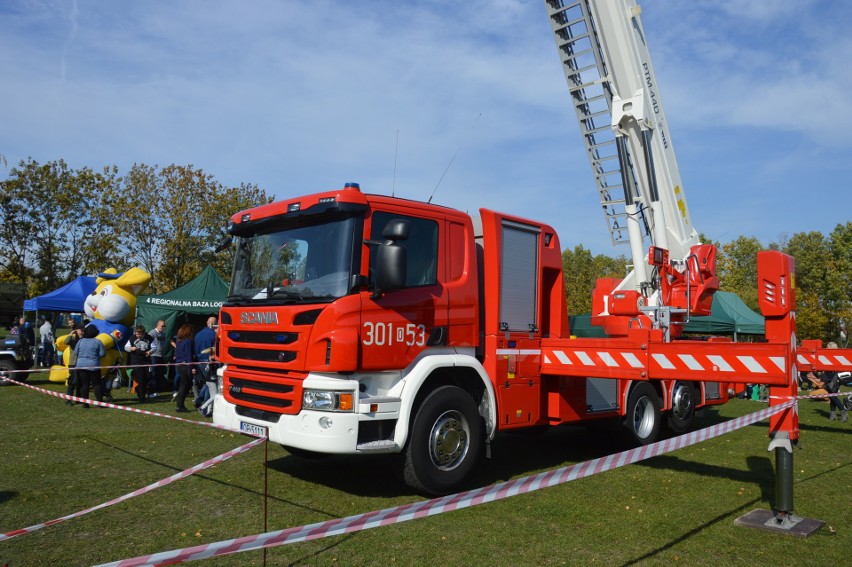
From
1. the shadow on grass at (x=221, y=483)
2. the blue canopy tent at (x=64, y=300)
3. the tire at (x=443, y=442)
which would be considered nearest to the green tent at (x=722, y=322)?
the tire at (x=443, y=442)

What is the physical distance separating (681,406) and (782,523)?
5164mm

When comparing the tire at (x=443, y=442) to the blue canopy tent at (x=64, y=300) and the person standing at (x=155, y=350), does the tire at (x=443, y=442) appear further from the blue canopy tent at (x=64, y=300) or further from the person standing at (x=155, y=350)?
the blue canopy tent at (x=64, y=300)

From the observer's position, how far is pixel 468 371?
6684 mm

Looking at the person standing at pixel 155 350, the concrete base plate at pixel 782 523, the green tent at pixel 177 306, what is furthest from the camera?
the green tent at pixel 177 306

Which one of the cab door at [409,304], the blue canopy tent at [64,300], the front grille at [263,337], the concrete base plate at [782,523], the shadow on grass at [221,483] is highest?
the blue canopy tent at [64,300]

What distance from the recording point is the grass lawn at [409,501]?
476 cm

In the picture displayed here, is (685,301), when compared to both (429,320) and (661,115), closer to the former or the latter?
(661,115)

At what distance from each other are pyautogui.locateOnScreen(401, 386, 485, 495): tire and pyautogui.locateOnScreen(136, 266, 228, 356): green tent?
458 inches

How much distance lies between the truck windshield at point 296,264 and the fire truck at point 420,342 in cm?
2

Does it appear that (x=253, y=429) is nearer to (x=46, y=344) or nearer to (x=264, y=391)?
(x=264, y=391)

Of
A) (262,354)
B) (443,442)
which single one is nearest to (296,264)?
(262,354)

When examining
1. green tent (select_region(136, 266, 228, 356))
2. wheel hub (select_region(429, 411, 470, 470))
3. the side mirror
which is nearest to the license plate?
wheel hub (select_region(429, 411, 470, 470))

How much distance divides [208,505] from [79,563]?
1515mm

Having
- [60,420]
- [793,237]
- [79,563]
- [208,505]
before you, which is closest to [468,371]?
[208,505]
